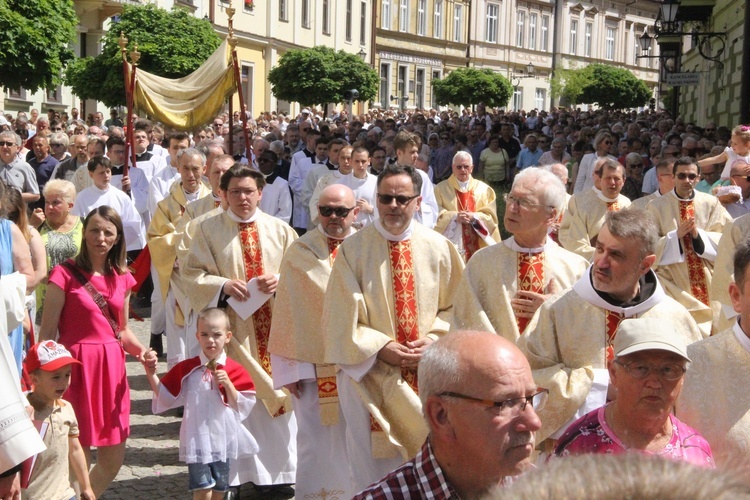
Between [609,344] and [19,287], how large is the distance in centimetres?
263

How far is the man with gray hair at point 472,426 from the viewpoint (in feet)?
9.30

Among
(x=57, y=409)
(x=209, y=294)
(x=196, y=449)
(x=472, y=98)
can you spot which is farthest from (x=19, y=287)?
(x=472, y=98)

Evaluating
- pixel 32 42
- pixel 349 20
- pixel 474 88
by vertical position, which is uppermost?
pixel 349 20

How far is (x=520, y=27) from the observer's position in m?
74.3

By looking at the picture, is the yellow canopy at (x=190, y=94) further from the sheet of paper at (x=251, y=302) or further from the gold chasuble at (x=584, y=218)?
the sheet of paper at (x=251, y=302)

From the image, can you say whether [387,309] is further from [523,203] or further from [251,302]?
[251,302]

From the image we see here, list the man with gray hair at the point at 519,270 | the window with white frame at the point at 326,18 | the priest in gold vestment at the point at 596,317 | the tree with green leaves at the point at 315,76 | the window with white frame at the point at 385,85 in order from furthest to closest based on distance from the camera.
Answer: the window with white frame at the point at 385,85 → the window with white frame at the point at 326,18 → the tree with green leaves at the point at 315,76 → the man with gray hair at the point at 519,270 → the priest in gold vestment at the point at 596,317

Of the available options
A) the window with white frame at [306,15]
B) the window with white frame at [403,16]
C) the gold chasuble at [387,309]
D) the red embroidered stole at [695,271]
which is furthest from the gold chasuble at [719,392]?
the window with white frame at [403,16]

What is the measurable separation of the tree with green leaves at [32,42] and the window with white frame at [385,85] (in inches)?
1675

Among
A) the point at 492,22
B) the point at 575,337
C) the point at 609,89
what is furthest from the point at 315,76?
the point at 492,22

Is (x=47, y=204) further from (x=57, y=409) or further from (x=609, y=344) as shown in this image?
(x=609, y=344)

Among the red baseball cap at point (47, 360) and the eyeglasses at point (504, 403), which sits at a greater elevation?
the eyeglasses at point (504, 403)

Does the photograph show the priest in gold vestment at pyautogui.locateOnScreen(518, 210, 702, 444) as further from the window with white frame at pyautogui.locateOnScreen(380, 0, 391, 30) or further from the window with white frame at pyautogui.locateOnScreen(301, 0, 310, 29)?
the window with white frame at pyautogui.locateOnScreen(380, 0, 391, 30)

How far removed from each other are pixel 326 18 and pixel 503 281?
48.8 meters
